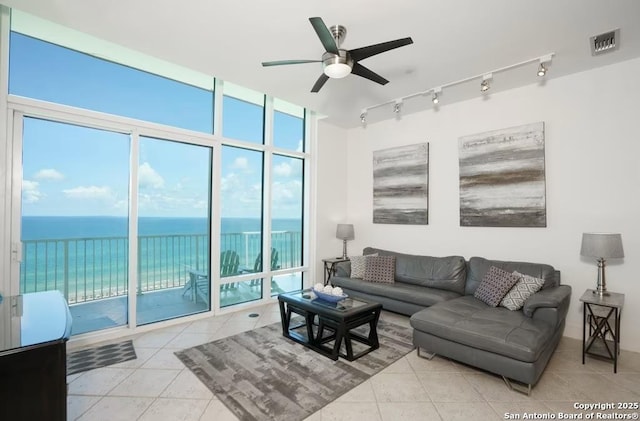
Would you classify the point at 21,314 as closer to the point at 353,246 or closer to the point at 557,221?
the point at 353,246

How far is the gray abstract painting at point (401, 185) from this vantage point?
472cm

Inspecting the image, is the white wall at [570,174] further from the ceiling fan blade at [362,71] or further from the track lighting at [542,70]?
the ceiling fan blade at [362,71]

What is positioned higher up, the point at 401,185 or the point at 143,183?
the point at 401,185

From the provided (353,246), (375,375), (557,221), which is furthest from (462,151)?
(375,375)

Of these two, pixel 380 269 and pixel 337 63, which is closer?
pixel 337 63

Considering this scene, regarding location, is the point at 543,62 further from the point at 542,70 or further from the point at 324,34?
the point at 324,34

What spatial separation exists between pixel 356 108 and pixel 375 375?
12.2 feet

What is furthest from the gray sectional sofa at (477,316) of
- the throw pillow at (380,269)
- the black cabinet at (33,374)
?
the black cabinet at (33,374)

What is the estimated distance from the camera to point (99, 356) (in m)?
2.92

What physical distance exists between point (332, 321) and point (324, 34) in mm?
2488

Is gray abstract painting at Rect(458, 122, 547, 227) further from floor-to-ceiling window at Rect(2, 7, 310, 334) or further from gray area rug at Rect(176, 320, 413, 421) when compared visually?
floor-to-ceiling window at Rect(2, 7, 310, 334)

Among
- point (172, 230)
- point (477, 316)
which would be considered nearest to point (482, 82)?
point (477, 316)

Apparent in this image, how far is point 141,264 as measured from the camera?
3.96m

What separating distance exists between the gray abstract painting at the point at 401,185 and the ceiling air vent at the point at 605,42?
7.03 feet
